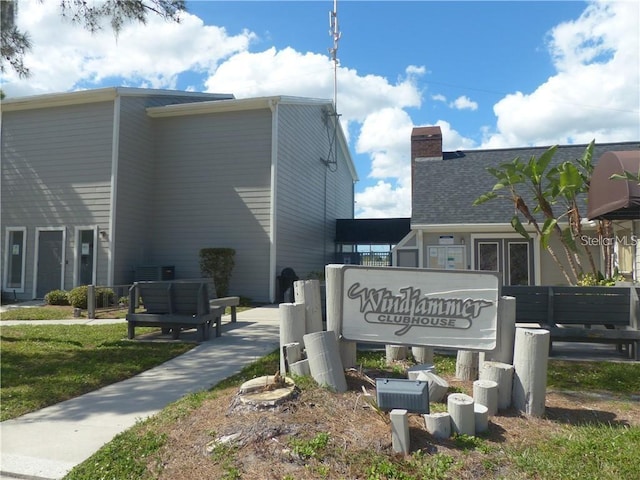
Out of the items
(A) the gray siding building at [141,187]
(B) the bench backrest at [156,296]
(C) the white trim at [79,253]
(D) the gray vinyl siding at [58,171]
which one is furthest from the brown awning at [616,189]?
(C) the white trim at [79,253]

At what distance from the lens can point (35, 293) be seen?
15.6 meters

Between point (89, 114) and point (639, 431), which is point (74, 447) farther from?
point (89, 114)

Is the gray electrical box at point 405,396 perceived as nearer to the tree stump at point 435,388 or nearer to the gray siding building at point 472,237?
the tree stump at point 435,388

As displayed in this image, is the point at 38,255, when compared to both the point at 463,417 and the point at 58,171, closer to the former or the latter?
the point at 58,171

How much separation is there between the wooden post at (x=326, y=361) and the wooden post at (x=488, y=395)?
112cm

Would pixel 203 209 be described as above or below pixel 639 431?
above

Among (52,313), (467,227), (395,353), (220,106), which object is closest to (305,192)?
(220,106)

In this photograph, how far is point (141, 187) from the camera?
1598 centimetres

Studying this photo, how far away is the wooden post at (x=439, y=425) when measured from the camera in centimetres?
349

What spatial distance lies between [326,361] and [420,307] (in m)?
1.02

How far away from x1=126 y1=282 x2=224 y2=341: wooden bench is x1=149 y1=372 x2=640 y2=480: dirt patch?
3786 millimetres

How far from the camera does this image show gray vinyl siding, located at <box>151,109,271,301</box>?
50.3ft

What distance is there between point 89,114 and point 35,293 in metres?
6.01

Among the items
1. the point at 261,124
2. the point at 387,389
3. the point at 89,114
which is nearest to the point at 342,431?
the point at 387,389
